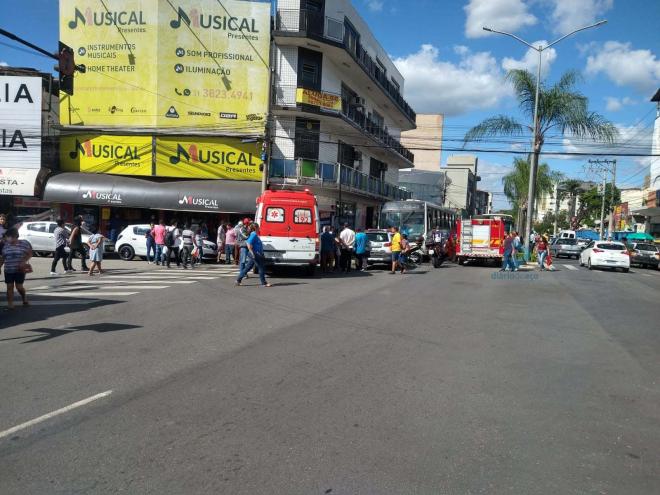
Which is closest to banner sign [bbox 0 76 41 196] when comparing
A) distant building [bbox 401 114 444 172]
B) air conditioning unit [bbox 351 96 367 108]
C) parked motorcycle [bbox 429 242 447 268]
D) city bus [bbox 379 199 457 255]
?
air conditioning unit [bbox 351 96 367 108]

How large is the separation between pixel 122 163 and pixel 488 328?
2286cm

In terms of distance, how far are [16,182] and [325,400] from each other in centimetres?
2610

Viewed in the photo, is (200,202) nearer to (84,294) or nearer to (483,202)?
(84,294)

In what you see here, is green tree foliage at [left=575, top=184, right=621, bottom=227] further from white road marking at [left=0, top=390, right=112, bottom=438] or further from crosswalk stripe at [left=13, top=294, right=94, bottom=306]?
white road marking at [left=0, top=390, right=112, bottom=438]

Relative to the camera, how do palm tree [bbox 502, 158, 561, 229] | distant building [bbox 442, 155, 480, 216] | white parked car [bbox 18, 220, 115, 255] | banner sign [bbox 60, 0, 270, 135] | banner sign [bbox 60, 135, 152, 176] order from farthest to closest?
distant building [bbox 442, 155, 480, 216] < palm tree [bbox 502, 158, 561, 229] < banner sign [bbox 60, 135, 152, 176] < banner sign [bbox 60, 0, 270, 135] < white parked car [bbox 18, 220, 115, 255]

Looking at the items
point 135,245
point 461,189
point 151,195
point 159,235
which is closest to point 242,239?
point 159,235

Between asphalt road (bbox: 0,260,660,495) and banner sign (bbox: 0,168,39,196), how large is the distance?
696 inches

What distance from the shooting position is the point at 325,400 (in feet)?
17.5

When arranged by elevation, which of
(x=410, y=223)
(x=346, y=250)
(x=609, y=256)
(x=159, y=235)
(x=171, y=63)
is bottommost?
(x=609, y=256)

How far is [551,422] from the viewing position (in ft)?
16.1

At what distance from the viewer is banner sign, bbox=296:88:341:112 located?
27.9m

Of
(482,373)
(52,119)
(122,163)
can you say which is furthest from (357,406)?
(52,119)

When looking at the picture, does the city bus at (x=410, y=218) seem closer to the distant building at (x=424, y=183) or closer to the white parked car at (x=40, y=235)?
the white parked car at (x=40, y=235)

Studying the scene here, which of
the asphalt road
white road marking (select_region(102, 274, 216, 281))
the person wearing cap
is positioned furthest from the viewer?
white road marking (select_region(102, 274, 216, 281))
